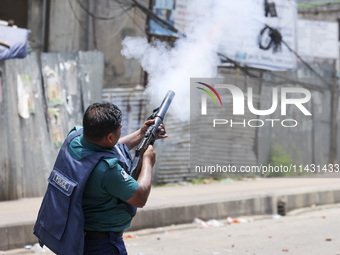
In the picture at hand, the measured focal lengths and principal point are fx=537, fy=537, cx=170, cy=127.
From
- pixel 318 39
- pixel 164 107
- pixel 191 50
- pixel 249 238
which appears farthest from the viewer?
pixel 318 39

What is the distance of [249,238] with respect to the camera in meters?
6.11

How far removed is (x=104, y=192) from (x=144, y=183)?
0.19 metres

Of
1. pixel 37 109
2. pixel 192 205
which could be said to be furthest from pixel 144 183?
pixel 37 109

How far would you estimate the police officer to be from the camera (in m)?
2.44

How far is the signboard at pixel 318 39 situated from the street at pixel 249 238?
7307mm

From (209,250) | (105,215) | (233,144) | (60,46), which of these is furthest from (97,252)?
(233,144)

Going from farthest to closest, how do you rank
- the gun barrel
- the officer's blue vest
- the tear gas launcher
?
the gun barrel → the tear gas launcher → the officer's blue vest

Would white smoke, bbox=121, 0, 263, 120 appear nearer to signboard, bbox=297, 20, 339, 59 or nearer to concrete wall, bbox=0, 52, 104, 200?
concrete wall, bbox=0, 52, 104, 200

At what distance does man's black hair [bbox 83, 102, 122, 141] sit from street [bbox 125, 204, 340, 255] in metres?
3.06

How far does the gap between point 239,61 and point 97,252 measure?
9593mm

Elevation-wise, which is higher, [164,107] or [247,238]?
[164,107]

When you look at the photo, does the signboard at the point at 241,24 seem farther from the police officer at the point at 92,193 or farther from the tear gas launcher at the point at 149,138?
the police officer at the point at 92,193

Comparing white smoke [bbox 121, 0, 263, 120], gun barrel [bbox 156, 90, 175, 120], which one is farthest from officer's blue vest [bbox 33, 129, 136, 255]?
white smoke [bbox 121, 0, 263, 120]

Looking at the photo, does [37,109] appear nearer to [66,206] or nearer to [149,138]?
[149,138]
